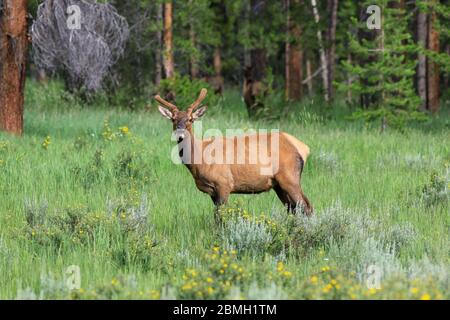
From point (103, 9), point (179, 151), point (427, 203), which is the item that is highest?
point (103, 9)

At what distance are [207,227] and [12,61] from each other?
25.0ft

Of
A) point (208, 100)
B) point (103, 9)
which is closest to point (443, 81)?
point (208, 100)

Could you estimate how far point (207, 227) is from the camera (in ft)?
30.1

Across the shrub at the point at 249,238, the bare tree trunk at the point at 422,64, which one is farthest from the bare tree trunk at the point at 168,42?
the shrub at the point at 249,238

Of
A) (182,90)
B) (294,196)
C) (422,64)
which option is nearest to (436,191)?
(294,196)

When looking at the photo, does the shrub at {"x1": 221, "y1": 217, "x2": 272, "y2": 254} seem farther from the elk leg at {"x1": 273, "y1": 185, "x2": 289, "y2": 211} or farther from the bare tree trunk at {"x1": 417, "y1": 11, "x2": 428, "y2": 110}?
the bare tree trunk at {"x1": 417, "y1": 11, "x2": 428, "y2": 110}

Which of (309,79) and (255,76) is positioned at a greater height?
(255,76)

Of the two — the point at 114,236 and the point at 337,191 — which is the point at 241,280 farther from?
the point at 337,191

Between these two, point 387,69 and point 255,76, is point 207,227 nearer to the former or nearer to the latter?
point 387,69

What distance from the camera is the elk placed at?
930 centimetres

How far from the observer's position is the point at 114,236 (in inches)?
333

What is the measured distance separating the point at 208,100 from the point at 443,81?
52.2ft

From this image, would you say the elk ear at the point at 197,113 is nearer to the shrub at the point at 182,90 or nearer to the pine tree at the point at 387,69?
the pine tree at the point at 387,69
